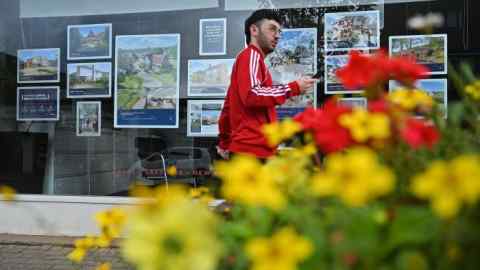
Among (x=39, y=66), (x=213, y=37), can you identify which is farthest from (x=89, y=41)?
(x=213, y=37)

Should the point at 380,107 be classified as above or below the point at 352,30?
below

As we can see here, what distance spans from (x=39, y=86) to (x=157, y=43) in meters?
1.34

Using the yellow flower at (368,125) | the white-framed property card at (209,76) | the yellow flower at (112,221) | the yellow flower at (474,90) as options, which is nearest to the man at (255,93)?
the yellow flower at (474,90)

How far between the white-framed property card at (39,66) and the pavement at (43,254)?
1.60m

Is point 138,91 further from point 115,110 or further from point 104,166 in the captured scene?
point 104,166

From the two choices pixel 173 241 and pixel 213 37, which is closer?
pixel 173 241

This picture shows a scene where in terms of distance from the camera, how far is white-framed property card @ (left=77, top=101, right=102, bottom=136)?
5.09 meters

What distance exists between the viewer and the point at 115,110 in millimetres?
5047

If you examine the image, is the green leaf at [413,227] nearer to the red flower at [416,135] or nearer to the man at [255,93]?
the red flower at [416,135]

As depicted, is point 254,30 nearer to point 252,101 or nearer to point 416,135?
point 252,101

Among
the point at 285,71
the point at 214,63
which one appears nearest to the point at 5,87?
the point at 214,63

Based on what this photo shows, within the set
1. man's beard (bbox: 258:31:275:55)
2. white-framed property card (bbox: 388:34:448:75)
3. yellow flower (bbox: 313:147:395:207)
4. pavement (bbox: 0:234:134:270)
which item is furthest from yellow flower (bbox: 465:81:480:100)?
white-framed property card (bbox: 388:34:448:75)

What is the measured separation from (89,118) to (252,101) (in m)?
2.93

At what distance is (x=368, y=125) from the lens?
798 millimetres
